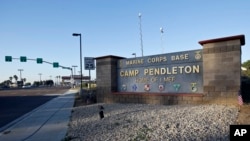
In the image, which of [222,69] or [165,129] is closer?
[165,129]

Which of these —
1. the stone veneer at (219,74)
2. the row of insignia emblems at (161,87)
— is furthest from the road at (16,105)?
the stone veneer at (219,74)

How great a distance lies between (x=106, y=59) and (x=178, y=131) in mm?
12215

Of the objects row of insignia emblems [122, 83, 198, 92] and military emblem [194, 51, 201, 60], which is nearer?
military emblem [194, 51, 201, 60]

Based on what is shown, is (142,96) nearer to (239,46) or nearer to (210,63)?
(210,63)

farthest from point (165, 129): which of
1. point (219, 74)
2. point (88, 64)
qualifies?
point (88, 64)

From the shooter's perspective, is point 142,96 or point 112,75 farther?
point 112,75

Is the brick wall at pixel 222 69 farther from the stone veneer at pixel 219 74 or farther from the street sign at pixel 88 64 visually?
the street sign at pixel 88 64

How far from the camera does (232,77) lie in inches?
498

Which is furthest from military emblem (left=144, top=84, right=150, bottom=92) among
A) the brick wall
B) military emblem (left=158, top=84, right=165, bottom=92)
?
the brick wall

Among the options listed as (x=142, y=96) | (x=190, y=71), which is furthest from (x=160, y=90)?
(x=190, y=71)

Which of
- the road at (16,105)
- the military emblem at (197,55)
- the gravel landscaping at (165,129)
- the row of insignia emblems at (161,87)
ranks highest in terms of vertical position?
the military emblem at (197,55)

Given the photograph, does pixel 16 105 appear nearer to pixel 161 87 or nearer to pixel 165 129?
pixel 161 87

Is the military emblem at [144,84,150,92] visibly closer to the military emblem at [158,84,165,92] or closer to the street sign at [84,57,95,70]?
the military emblem at [158,84,165,92]

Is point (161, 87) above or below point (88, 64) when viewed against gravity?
below
